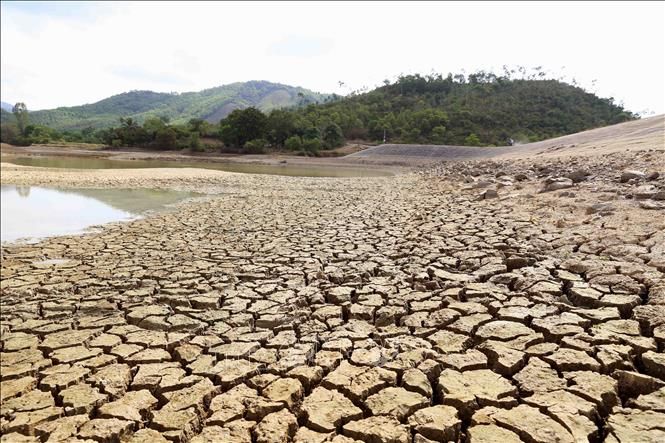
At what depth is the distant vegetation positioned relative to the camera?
42.5 m

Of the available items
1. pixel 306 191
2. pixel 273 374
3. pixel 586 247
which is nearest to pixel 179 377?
pixel 273 374

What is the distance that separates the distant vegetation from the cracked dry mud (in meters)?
34.1

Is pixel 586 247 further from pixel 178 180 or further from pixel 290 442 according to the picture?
pixel 178 180

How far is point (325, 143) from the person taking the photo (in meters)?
42.2

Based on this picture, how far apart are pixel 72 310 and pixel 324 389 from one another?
2.72 meters

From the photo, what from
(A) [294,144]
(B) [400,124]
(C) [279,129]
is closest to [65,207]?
(A) [294,144]

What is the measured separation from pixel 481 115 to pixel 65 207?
4605 centimetres

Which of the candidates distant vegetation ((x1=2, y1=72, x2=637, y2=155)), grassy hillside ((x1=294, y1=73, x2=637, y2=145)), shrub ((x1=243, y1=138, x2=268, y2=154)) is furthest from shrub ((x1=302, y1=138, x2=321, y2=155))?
grassy hillside ((x1=294, y1=73, x2=637, y2=145))

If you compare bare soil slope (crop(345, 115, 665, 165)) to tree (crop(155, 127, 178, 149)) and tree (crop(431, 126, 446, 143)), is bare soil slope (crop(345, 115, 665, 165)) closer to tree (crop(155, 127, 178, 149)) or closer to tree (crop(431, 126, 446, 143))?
tree (crop(431, 126, 446, 143))

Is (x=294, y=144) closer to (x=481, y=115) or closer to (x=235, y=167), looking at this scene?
(x=235, y=167)

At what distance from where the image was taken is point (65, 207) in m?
9.92

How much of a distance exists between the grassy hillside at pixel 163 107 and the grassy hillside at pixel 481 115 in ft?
157

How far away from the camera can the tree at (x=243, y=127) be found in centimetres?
4244

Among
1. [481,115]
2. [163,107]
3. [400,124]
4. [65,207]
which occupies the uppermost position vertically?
[163,107]
